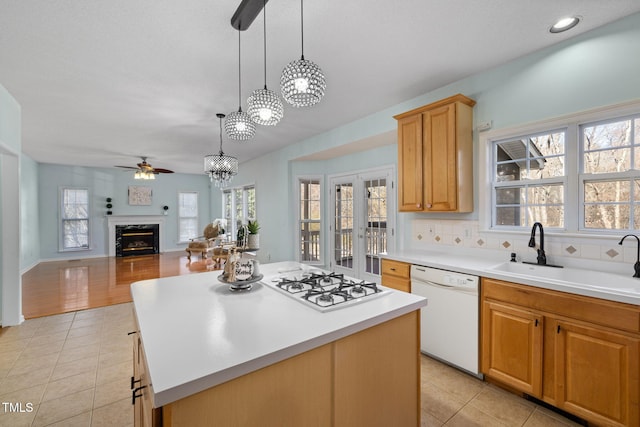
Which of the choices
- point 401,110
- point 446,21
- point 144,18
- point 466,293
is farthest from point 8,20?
point 466,293

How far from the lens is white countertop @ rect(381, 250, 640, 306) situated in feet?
5.31

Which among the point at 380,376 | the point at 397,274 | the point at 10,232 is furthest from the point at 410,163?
the point at 10,232

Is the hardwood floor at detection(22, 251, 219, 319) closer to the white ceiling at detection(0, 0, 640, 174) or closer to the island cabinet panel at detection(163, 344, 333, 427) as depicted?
the white ceiling at detection(0, 0, 640, 174)

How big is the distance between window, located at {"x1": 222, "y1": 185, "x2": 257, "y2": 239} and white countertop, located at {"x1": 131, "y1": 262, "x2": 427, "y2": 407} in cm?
530

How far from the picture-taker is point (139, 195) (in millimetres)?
8641

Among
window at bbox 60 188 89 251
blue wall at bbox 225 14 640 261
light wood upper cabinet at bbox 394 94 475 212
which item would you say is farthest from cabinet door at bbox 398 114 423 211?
window at bbox 60 188 89 251

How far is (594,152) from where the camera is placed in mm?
2188

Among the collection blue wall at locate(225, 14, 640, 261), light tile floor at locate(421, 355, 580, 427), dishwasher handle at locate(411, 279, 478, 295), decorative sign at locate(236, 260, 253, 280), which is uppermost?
blue wall at locate(225, 14, 640, 261)

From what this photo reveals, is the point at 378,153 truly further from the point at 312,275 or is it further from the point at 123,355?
the point at 123,355

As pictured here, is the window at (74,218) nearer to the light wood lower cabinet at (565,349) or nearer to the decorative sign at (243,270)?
the decorative sign at (243,270)

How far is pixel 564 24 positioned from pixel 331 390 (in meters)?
2.79

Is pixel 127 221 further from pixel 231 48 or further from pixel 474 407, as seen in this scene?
pixel 474 407

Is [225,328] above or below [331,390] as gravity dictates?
above

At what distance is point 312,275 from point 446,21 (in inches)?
78.0
